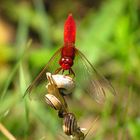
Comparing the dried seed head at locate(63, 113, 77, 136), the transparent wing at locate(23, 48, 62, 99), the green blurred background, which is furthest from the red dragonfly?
the green blurred background

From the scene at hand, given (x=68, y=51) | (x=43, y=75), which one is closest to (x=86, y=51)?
(x=43, y=75)

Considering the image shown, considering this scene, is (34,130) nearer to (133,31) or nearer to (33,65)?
(33,65)

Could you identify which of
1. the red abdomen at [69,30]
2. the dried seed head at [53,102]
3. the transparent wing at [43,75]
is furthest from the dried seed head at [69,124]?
the red abdomen at [69,30]

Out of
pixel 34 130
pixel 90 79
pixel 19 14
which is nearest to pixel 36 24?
pixel 19 14

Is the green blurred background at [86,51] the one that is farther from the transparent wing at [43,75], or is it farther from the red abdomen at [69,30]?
the red abdomen at [69,30]

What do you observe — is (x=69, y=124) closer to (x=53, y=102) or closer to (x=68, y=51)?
(x=53, y=102)

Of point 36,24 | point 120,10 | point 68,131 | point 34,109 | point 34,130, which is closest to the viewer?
point 68,131
